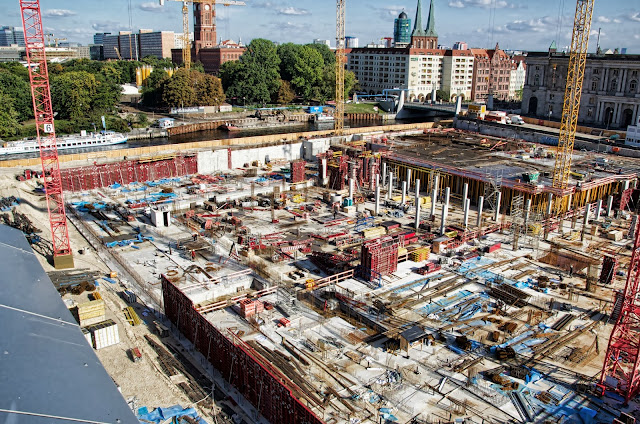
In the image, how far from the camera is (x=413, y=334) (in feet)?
65.4

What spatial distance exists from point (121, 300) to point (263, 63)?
262ft

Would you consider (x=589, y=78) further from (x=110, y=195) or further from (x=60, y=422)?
(x=60, y=422)

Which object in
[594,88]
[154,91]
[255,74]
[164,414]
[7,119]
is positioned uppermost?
[255,74]

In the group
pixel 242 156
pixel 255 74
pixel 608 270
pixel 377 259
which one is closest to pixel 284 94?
pixel 255 74

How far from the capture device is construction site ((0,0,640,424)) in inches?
671

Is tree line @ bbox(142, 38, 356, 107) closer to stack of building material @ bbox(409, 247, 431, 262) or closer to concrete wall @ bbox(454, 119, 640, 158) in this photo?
concrete wall @ bbox(454, 119, 640, 158)

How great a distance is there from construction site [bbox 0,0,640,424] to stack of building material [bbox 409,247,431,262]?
128 mm

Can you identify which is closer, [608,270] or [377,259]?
[377,259]

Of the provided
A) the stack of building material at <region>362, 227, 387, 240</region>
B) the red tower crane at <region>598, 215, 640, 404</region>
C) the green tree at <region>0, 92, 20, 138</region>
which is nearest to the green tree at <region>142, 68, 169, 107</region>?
the green tree at <region>0, 92, 20, 138</region>

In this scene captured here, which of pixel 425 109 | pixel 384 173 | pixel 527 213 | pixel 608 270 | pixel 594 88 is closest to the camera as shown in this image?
pixel 608 270

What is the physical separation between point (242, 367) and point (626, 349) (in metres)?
12.6

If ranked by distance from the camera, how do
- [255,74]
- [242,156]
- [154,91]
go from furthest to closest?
1. [255,74]
2. [154,91]
3. [242,156]

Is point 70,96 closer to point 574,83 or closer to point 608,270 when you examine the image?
point 574,83

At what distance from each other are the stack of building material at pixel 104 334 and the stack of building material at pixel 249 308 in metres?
4.91
